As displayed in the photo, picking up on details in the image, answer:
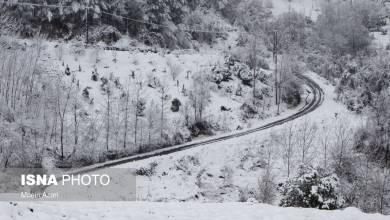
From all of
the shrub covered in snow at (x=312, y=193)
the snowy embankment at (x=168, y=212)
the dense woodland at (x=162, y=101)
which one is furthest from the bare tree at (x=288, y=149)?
the snowy embankment at (x=168, y=212)

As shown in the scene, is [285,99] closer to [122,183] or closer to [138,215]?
[122,183]

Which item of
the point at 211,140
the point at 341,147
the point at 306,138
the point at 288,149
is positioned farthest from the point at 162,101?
the point at 341,147

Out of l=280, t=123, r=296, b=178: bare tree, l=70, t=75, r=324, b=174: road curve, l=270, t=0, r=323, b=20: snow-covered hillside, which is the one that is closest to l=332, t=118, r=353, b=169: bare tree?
l=280, t=123, r=296, b=178: bare tree

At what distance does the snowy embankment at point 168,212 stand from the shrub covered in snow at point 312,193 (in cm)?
451

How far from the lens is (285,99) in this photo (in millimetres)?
50688

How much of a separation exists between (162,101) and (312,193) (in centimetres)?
2128

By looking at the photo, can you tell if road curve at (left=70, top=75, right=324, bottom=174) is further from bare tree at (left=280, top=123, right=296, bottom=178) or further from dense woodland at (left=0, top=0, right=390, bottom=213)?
bare tree at (left=280, top=123, right=296, bottom=178)

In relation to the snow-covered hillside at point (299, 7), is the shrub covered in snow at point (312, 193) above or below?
below

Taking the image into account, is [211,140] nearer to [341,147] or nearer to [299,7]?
[341,147]

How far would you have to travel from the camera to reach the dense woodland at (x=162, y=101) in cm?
3028

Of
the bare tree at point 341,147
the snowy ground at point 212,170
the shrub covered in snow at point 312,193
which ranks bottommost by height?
the snowy ground at point 212,170

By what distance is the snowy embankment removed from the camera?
39.7ft

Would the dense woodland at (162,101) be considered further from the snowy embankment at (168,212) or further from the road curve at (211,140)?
the snowy embankment at (168,212)

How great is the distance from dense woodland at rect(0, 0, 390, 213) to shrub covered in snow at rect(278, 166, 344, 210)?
5 centimetres
